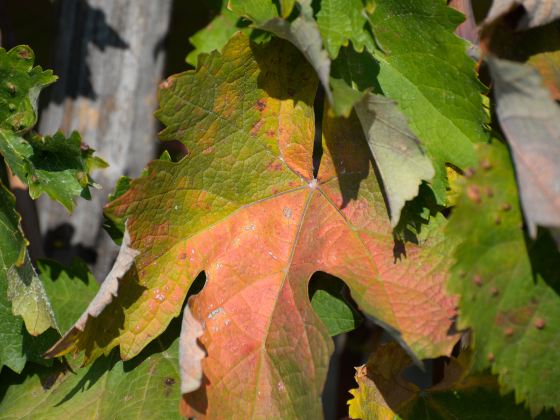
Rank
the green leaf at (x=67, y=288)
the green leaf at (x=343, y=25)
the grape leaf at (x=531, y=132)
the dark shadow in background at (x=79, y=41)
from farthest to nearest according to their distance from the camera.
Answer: the dark shadow in background at (x=79, y=41) < the green leaf at (x=67, y=288) < the green leaf at (x=343, y=25) < the grape leaf at (x=531, y=132)

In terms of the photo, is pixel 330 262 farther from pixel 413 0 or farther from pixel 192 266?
pixel 413 0

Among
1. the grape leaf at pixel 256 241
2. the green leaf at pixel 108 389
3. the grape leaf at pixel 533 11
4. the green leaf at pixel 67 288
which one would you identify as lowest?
the green leaf at pixel 108 389

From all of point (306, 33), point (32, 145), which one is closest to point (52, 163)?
point (32, 145)

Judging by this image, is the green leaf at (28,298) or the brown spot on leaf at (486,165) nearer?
the brown spot on leaf at (486,165)

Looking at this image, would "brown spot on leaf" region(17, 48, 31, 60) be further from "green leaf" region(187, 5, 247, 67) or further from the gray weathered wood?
the gray weathered wood

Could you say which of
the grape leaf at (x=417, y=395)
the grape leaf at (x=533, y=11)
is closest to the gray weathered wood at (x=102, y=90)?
the grape leaf at (x=417, y=395)

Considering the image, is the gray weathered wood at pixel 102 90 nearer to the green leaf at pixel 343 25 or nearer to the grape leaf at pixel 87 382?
the grape leaf at pixel 87 382

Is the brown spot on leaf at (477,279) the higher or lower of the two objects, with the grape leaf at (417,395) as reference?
higher

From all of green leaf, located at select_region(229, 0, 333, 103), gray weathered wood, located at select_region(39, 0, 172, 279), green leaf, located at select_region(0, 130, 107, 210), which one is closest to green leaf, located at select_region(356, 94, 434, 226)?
green leaf, located at select_region(229, 0, 333, 103)
